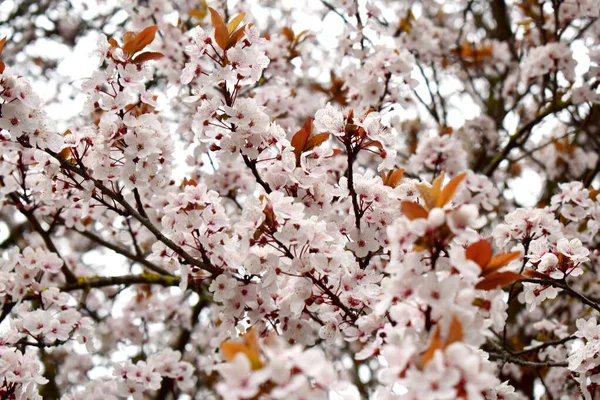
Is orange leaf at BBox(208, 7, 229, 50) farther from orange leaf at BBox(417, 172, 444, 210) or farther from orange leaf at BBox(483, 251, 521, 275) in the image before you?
orange leaf at BBox(483, 251, 521, 275)

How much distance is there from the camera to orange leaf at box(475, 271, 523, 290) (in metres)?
1.47

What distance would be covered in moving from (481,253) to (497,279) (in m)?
0.08

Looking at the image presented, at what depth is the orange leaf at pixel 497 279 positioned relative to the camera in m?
1.47

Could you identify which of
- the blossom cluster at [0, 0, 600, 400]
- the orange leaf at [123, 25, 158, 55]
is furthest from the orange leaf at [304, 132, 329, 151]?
the orange leaf at [123, 25, 158, 55]

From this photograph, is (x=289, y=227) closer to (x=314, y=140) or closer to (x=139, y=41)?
(x=314, y=140)

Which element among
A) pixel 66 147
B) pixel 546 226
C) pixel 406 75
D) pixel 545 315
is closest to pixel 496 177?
pixel 545 315

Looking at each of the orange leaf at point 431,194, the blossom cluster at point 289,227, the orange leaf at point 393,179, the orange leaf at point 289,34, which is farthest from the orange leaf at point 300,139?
the orange leaf at point 289,34

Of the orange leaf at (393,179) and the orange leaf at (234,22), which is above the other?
the orange leaf at (234,22)

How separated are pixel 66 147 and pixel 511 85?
14.3ft

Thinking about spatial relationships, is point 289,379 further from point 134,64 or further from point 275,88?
point 275,88

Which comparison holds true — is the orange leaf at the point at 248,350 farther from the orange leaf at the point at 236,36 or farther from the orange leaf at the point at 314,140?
the orange leaf at the point at 236,36

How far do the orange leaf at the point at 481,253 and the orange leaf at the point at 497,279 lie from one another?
34mm

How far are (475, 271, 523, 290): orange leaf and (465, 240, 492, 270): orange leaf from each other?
3 centimetres

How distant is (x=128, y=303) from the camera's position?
4512 mm
